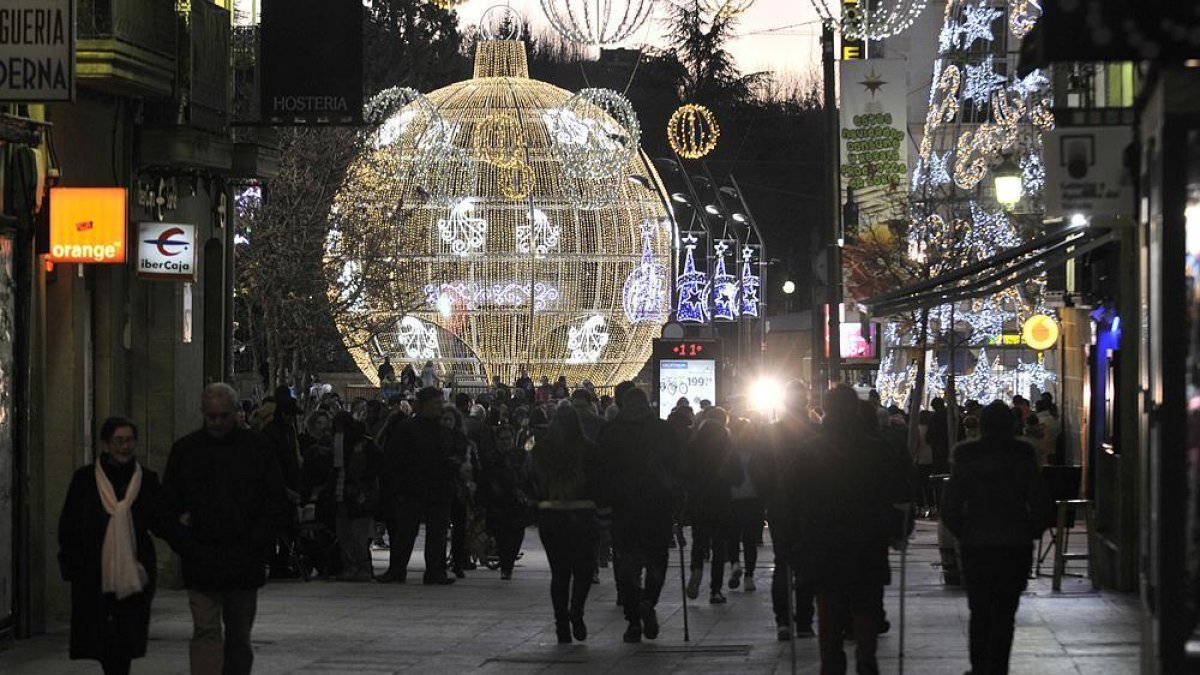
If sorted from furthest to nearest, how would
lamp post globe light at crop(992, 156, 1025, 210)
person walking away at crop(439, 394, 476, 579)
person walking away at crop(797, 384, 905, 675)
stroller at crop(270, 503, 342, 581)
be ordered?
lamp post globe light at crop(992, 156, 1025, 210), person walking away at crop(439, 394, 476, 579), stroller at crop(270, 503, 342, 581), person walking away at crop(797, 384, 905, 675)

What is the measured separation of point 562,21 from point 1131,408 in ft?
22.4

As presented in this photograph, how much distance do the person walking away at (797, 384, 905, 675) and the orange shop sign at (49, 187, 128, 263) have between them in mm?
7087

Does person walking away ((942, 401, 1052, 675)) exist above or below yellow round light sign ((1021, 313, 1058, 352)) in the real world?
below

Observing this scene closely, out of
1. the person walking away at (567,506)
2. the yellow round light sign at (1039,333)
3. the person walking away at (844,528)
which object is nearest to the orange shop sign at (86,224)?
the person walking away at (567,506)

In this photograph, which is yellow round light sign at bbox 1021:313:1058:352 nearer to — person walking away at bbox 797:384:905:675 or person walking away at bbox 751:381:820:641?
person walking away at bbox 751:381:820:641

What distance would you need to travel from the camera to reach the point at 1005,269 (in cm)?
2133

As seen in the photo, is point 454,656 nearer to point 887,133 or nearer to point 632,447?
point 632,447

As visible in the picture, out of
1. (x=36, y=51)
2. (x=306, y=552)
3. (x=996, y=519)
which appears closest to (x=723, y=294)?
(x=306, y=552)

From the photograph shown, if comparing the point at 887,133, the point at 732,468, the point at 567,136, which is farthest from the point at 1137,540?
the point at 567,136

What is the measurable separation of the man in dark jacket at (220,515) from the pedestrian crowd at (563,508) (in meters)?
0.01

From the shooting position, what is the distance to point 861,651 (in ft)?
38.6

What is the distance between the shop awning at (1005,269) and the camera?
66.5 feet

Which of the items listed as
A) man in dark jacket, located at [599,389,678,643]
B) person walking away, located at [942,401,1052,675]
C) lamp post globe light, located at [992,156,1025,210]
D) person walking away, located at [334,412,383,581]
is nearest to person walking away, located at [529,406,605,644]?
man in dark jacket, located at [599,389,678,643]

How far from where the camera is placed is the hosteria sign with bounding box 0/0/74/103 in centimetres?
1422
